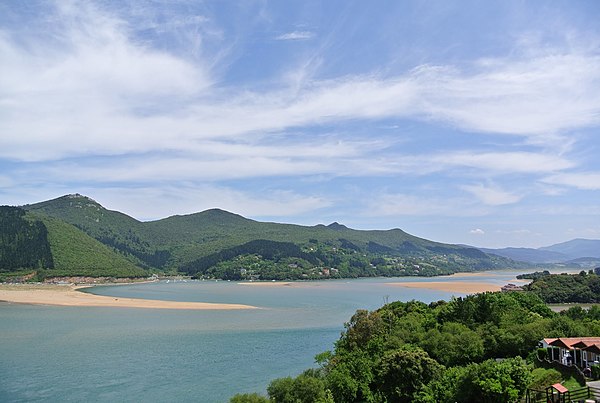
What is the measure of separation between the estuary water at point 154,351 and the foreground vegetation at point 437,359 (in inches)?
242

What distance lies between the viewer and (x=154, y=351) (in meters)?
38.7

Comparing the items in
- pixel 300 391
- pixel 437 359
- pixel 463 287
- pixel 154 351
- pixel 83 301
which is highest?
pixel 83 301

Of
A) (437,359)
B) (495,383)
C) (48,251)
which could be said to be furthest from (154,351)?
(48,251)

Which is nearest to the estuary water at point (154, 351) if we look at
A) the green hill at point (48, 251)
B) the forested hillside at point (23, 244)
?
the green hill at point (48, 251)

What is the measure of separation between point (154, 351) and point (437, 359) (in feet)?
72.8

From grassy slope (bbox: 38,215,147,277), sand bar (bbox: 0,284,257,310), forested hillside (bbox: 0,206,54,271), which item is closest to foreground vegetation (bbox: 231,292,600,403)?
sand bar (bbox: 0,284,257,310)

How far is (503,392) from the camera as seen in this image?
18703 mm

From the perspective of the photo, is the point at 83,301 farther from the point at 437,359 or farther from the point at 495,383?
the point at 495,383

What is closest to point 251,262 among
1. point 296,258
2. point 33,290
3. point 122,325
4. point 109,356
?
point 296,258

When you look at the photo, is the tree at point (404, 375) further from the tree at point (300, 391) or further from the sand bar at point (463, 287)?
the sand bar at point (463, 287)

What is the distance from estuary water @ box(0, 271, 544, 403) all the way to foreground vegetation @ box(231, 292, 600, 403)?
615 centimetres

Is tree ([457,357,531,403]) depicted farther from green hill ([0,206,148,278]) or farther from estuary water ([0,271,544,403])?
green hill ([0,206,148,278])

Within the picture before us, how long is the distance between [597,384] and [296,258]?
16792 centimetres

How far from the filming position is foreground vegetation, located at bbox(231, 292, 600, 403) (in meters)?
19.9
